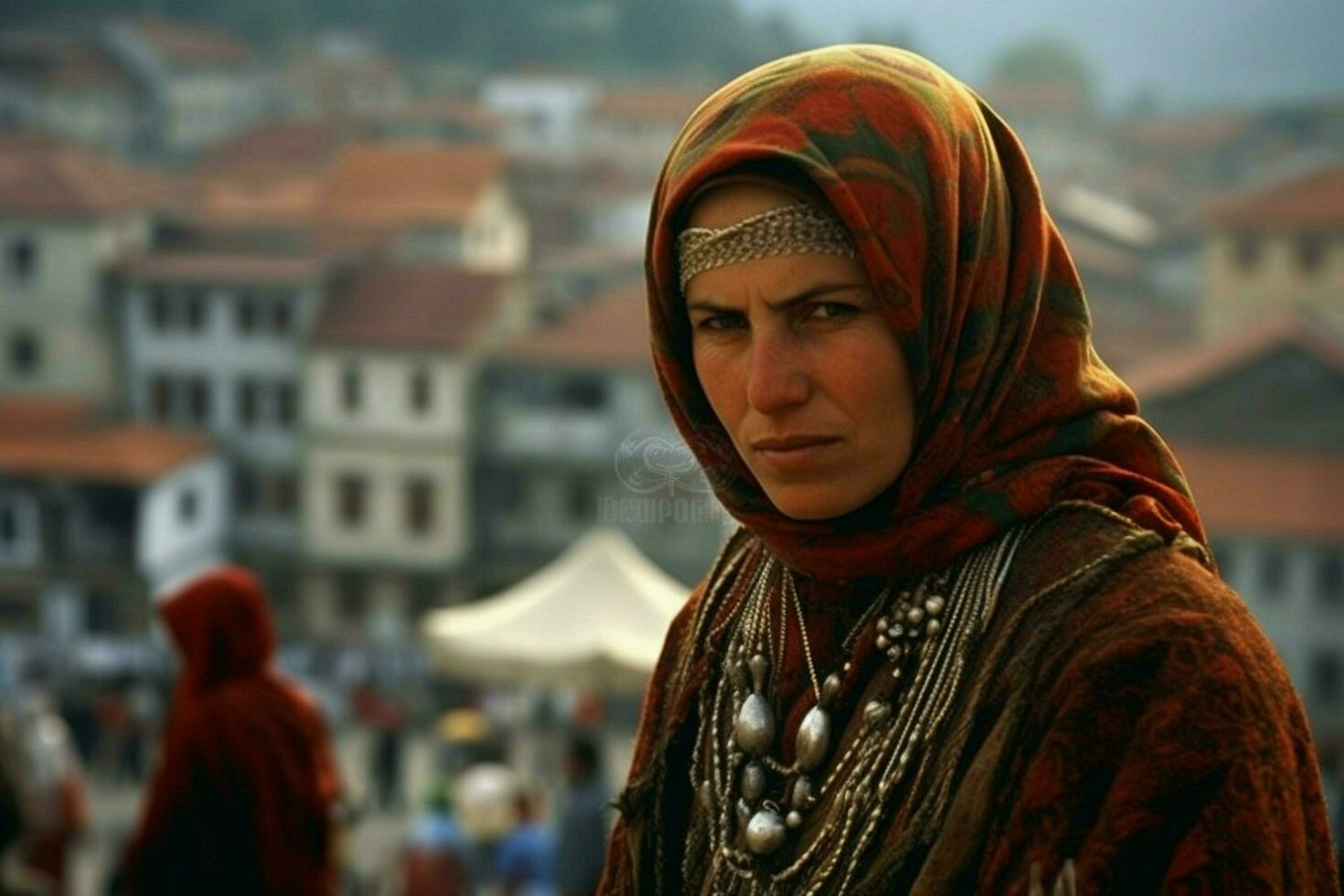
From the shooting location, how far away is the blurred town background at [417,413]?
2211cm

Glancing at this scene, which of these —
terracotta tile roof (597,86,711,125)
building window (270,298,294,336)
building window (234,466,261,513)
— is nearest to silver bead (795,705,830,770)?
building window (270,298,294,336)

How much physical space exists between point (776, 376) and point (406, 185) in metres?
35.7

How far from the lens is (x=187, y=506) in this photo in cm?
2952

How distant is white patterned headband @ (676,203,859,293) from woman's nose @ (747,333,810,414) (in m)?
0.07

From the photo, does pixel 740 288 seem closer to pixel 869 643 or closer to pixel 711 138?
pixel 711 138

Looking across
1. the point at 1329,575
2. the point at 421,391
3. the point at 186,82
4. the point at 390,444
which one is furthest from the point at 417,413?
the point at 186,82

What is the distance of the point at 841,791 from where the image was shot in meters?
→ 1.58

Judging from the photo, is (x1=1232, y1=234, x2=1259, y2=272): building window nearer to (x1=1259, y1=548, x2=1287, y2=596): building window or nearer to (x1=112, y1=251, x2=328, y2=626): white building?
(x1=1259, y1=548, x2=1287, y2=596): building window

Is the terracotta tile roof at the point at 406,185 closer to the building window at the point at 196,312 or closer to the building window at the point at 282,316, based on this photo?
the building window at the point at 196,312

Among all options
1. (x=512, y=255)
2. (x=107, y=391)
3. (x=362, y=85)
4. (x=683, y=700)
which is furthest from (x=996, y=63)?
(x=683, y=700)

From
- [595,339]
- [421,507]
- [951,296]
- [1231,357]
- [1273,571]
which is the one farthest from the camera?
[421,507]

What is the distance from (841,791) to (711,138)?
510mm

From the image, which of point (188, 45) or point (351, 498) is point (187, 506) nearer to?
point (351, 498)

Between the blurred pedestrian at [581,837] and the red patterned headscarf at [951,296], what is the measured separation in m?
4.48
